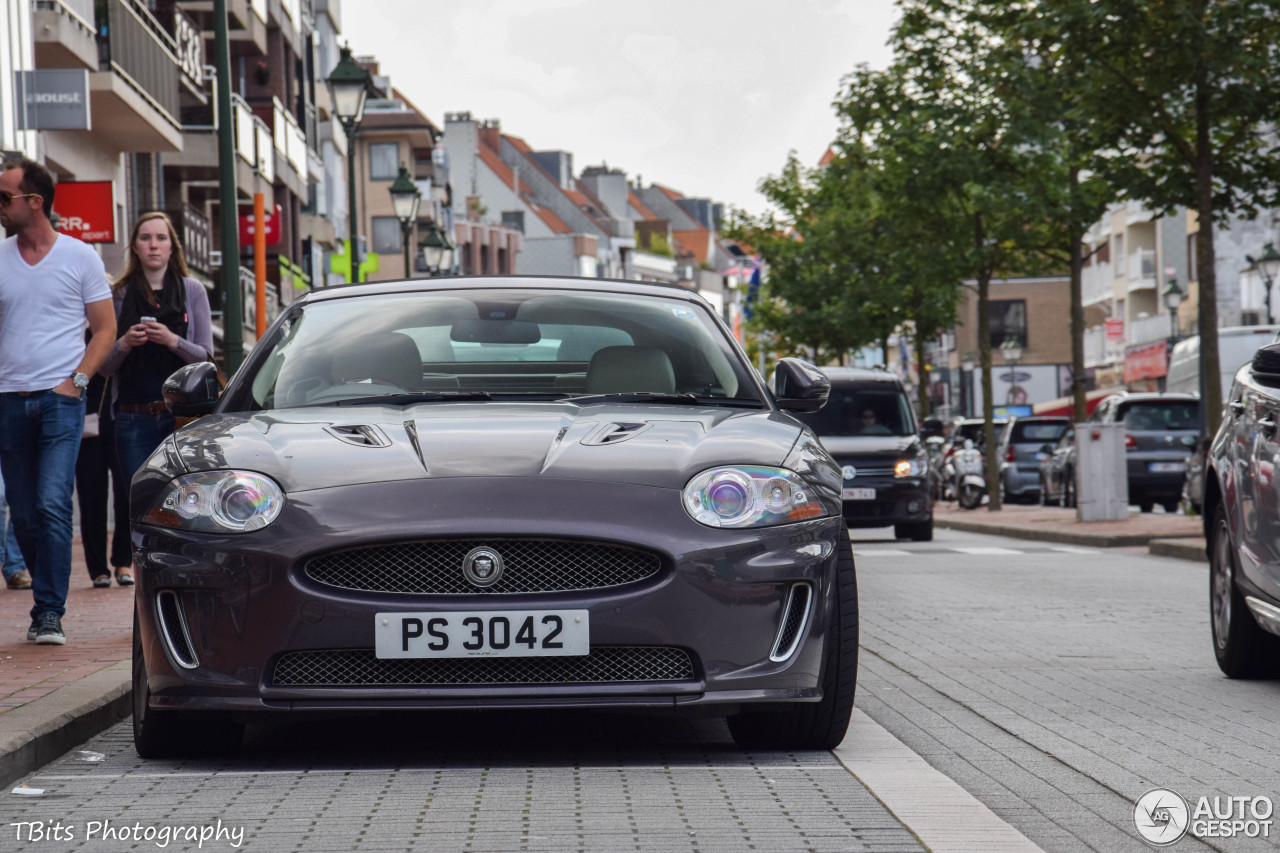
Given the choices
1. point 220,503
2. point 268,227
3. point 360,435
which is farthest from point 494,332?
point 268,227

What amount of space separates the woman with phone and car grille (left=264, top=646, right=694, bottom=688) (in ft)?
14.6

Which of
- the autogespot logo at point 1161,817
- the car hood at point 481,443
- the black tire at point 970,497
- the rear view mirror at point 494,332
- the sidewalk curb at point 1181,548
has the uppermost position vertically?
the rear view mirror at point 494,332

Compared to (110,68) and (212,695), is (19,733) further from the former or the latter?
(110,68)

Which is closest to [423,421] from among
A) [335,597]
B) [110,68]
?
[335,597]

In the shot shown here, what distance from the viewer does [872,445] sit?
2258 cm

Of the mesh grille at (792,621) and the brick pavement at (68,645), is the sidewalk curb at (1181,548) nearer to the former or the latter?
the brick pavement at (68,645)

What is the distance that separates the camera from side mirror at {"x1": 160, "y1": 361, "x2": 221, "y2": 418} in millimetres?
6629

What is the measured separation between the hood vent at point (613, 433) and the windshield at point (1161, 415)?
25.4m

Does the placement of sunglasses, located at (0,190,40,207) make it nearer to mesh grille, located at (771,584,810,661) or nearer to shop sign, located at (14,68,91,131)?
mesh grille, located at (771,584,810,661)

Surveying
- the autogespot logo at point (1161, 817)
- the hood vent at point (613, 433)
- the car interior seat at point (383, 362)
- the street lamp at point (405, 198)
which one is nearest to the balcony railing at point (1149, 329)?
the street lamp at point (405, 198)

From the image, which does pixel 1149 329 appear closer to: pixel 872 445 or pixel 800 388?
pixel 872 445

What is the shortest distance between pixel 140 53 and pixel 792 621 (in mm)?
23569

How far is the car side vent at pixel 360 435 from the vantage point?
5.68 meters

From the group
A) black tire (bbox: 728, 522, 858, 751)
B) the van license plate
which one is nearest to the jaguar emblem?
black tire (bbox: 728, 522, 858, 751)
